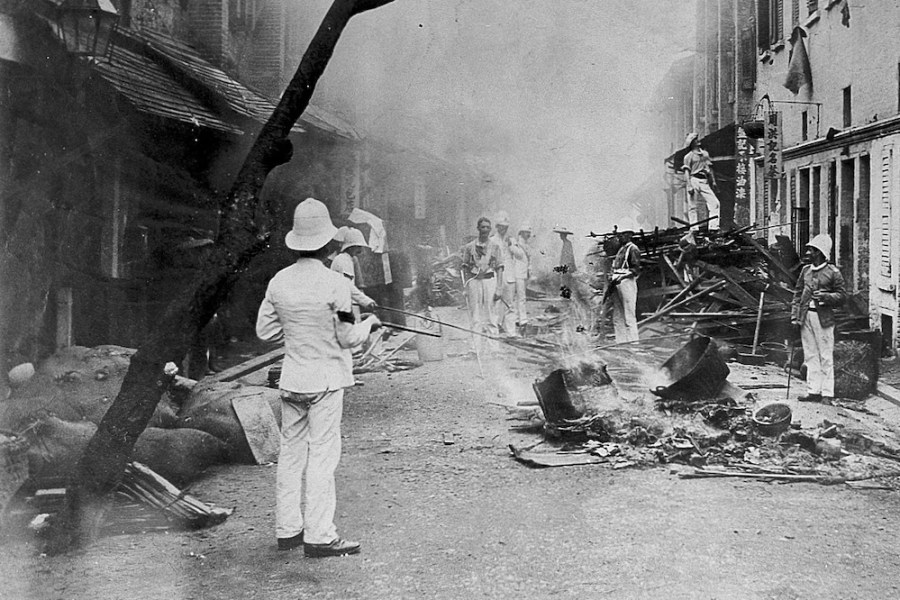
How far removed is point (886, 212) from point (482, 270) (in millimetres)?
2369

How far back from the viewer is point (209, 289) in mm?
3512

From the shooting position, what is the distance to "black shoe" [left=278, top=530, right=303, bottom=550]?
10.8ft

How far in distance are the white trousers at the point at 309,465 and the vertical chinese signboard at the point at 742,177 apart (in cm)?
279

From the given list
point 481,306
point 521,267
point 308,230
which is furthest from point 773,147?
point 308,230

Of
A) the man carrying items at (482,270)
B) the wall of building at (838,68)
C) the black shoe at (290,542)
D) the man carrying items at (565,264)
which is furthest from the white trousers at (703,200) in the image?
the black shoe at (290,542)

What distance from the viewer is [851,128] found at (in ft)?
13.7

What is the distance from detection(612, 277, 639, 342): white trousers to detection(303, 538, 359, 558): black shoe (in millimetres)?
2242

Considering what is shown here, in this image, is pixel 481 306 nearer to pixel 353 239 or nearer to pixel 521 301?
pixel 521 301

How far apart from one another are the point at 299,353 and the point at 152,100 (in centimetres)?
219

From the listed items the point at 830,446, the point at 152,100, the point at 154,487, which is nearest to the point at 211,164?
the point at 152,100

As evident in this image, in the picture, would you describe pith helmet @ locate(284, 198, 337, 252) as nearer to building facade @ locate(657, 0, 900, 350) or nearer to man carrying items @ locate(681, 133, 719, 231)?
building facade @ locate(657, 0, 900, 350)

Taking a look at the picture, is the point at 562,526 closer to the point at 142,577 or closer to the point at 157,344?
the point at 142,577

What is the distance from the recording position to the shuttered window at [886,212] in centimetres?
390

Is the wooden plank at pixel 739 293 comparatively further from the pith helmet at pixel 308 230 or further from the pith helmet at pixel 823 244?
the pith helmet at pixel 308 230
